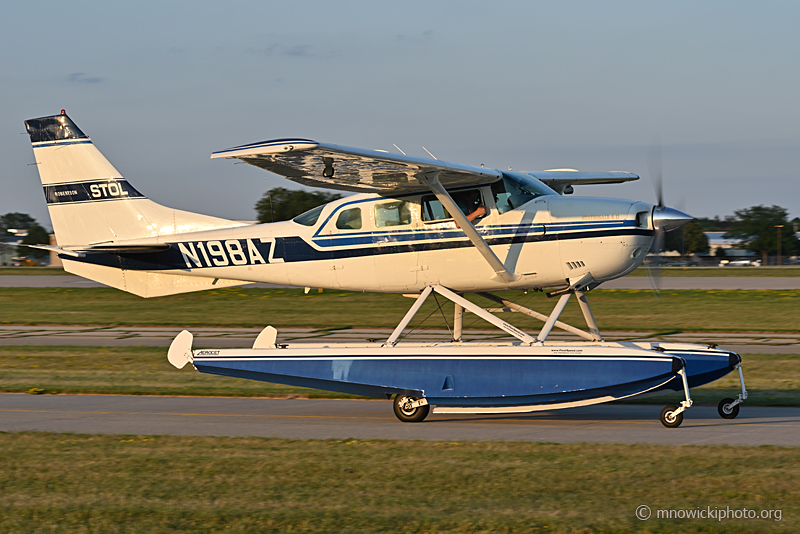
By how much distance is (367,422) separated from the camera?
33.2 feet

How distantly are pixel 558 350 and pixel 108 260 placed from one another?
7.33m

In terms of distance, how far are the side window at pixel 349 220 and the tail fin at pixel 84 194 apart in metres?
2.99

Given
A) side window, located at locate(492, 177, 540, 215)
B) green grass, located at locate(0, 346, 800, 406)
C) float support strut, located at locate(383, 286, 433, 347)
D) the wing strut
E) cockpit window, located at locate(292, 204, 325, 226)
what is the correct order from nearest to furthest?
the wing strut, float support strut, located at locate(383, 286, 433, 347), side window, located at locate(492, 177, 540, 215), cockpit window, located at locate(292, 204, 325, 226), green grass, located at locate(0, 346, 800, 406)

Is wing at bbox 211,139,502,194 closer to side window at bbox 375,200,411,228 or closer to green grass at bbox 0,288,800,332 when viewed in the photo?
side window at bbox 375,200,411,228

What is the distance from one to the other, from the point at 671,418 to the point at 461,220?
348 cm

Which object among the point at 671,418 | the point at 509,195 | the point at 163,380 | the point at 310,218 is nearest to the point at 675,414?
the point at 671,418

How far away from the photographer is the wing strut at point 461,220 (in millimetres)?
9961

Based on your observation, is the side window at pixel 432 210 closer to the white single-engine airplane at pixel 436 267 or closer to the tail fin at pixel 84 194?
the white single-engine airplane at pixel 436 267

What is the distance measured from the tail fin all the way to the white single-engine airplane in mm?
495

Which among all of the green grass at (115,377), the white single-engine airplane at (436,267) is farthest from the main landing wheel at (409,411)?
the green grass at (115,377)

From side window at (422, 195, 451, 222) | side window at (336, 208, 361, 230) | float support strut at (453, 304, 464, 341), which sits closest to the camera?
side window at (422, 195, 451, 222)

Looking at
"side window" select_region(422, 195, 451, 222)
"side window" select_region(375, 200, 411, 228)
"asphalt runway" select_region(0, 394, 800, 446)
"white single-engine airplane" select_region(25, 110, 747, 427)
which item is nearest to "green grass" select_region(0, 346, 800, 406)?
"asphalt runway" select_region(0, 394, 800, 446)

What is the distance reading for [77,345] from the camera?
19375mm

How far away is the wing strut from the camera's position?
32.7ft
